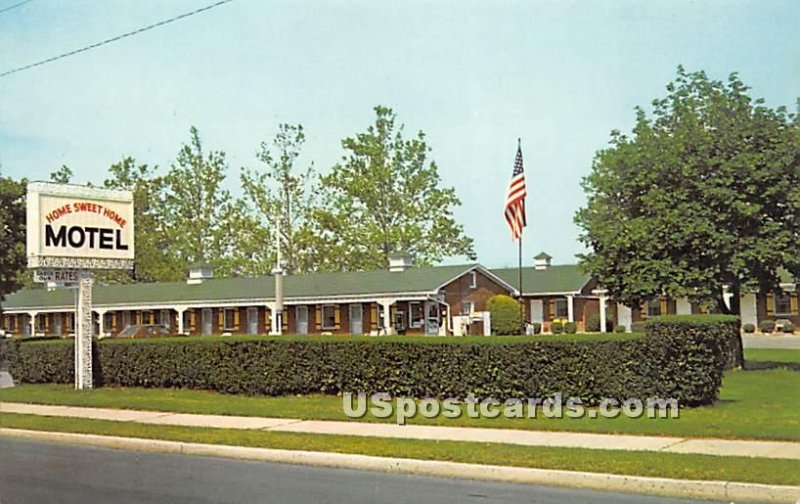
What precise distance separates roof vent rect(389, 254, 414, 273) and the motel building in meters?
0.05

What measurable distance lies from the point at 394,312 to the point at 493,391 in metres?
31.1

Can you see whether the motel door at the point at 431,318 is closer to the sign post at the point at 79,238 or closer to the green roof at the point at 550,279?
the green roof at the point at 550,279

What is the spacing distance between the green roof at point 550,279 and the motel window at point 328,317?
11.8 metres

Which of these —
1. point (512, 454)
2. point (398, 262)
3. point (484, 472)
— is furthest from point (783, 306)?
point (484, 472)

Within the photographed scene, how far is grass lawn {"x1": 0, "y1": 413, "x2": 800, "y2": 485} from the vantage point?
10.7 meters

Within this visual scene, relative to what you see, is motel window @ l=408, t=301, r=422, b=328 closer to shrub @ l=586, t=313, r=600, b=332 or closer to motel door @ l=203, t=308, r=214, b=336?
shrub @ l=586, t=313, r=600, b=332

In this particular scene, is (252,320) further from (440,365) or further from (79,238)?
(440,365)

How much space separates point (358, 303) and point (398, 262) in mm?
2864

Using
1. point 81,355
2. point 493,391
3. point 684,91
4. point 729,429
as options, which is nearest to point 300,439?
point 493,391

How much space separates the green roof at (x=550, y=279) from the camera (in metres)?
56.9

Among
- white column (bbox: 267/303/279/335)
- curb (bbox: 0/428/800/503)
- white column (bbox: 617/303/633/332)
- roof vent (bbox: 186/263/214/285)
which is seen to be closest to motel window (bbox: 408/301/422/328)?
white column (bbox: 267/303/279/335)

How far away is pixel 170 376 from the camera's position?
23641mm

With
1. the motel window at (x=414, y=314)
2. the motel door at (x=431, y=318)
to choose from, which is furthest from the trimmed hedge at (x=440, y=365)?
the motel window at (x=414, y=314)

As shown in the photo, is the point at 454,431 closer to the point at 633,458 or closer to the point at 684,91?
the point at 633,458
